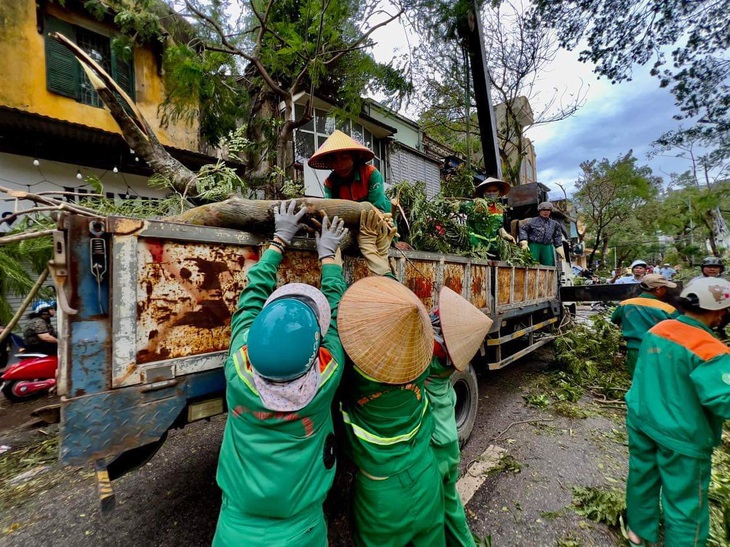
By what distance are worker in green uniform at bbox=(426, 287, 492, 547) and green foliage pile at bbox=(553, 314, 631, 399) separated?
3659 millimetres

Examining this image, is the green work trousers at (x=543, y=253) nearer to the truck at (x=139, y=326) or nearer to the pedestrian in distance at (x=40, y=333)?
the truck at (x=139, y=326)

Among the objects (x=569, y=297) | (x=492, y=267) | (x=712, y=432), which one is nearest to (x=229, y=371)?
(x=712, y=432)

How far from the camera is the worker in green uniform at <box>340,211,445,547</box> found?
4.77 ft

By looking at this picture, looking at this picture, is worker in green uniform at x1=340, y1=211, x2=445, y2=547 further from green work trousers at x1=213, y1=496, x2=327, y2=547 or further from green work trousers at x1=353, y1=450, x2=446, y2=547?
green work trousers at x1=213, y1=496, x2=327, y2=547

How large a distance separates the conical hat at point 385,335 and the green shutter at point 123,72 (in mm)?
8659

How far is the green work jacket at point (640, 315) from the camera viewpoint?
359cm

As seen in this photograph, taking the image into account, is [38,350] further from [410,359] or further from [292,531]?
[410,359]

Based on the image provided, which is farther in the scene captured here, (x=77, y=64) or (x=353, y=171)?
(x=77, y=64)

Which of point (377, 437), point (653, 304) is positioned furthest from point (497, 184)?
Result: point (377, 437)

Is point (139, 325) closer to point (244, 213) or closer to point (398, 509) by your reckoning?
point (244, 213)

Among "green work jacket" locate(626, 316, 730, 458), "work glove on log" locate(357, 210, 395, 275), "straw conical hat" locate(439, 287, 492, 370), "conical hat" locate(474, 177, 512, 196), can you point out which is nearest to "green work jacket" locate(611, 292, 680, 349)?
"green work jacket" locate(626, 316, 730, 458)

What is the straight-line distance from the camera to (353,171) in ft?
9.82

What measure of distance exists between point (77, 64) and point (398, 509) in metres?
9.48

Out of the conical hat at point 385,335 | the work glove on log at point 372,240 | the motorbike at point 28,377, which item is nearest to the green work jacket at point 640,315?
the work glove on log at point 372,240
